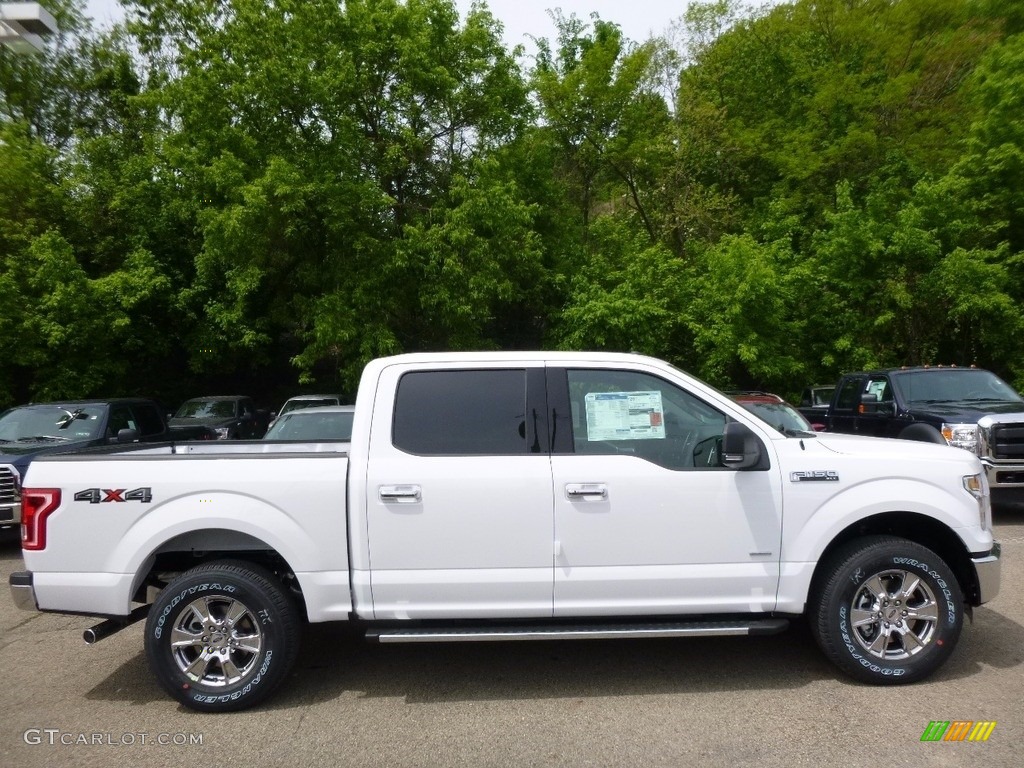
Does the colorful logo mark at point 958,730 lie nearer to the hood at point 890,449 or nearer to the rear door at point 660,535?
the rear door at point 660,535

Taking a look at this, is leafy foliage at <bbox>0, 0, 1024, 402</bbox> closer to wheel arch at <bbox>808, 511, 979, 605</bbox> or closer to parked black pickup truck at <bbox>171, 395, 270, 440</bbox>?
parked black pickup truck at <bbox>171, 395, 270, 440</bbox>

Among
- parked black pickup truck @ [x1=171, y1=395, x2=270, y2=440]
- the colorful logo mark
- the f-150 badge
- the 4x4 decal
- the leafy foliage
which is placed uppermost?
the leafy foliage

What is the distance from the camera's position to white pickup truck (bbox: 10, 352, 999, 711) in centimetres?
487

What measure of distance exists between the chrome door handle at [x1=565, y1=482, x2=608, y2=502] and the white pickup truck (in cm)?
1

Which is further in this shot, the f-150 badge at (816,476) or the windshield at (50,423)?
the windshield at (50,423)

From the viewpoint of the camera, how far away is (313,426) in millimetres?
10742

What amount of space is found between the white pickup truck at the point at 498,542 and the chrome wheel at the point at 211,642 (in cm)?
1

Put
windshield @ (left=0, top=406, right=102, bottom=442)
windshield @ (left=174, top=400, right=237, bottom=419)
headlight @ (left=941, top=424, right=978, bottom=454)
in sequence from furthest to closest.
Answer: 1. windshield @ (left=174, top=400, right=237, bottom=419)
2. windshield @ (left=0, top=406, right=102, bottom=442)
3. headlight @ (left=941, top=424, right=978, bottom=454)

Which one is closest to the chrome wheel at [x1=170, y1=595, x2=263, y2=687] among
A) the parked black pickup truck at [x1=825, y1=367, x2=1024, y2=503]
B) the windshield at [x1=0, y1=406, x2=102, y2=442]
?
the windshield at [x1=0, y1=406, x2=102, y2=442]

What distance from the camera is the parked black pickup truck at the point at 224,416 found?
18328mm

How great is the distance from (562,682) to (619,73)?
25.8m

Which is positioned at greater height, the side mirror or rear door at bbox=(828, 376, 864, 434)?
the side mirror

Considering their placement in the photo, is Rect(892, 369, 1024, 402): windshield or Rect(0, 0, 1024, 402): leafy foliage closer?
Rect(892, 369, 1024, 402): windshield

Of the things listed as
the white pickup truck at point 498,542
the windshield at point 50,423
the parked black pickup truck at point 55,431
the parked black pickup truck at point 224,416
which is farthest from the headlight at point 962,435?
the parked black pickup truck at point 224,416
